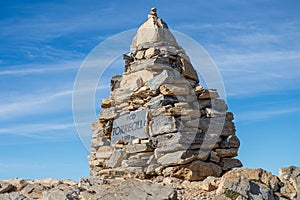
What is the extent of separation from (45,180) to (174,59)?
6.94 m

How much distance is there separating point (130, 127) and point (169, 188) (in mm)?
5103

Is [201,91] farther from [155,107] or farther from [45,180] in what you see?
[45,180]

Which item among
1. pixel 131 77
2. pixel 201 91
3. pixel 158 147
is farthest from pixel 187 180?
pixel 131 77

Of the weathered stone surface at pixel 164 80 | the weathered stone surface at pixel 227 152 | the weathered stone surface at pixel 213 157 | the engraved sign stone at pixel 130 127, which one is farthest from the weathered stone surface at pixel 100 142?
the weathered stone surface at pixel 227 152

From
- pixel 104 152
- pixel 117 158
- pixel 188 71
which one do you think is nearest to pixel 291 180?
pixel 188 71

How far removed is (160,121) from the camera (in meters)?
16.6

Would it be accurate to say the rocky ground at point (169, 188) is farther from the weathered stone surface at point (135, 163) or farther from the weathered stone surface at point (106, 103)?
the weathered stone surface at point (106, 103)

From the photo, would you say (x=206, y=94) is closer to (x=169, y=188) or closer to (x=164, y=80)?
(x=164, y=80)

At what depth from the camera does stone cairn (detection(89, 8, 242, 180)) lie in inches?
638

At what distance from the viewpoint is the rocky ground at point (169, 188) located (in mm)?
12727

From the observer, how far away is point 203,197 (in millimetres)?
13336

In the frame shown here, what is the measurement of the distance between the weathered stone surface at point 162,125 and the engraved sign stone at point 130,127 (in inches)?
12.0

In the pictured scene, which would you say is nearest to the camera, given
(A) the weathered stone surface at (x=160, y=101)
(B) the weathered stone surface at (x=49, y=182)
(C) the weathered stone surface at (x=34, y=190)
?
(C) the weathered stone surface at (x=34, y=190)

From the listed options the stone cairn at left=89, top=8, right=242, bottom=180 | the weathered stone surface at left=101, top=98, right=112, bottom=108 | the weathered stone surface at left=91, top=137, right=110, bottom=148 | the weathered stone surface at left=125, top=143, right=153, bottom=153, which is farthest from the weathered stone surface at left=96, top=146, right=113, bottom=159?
the weathered stone surface at left=101, top=98, right=112, bottom=108
